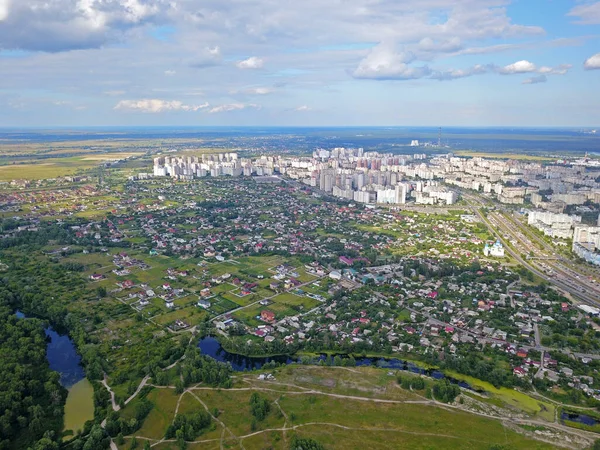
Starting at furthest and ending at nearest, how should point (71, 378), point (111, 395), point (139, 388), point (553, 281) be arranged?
1. point (553, 281)
2. point (71, 378)
3. point (139, 388)
4. point (111, 395)

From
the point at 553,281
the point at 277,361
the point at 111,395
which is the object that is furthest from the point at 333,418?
the point at 553,281

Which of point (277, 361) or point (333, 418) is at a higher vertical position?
point (277, 361)

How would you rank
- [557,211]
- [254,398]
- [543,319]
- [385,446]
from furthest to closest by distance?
[557,211]
[543,319]
[254,398]
[385,446]

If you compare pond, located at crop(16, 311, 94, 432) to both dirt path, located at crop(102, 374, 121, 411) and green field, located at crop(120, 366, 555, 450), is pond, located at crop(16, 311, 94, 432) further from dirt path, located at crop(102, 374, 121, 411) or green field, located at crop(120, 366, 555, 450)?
green field, located at crop(120, 366, 555, 450)

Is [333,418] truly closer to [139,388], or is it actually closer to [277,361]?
[277,361]

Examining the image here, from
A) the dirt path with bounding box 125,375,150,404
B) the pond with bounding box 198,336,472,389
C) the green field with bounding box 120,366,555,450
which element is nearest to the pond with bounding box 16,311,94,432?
the dirt path with bounding box 125,375,150,404

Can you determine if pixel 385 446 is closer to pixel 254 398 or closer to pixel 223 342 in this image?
pixel 254 398

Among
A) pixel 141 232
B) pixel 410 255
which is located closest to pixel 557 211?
pixel 410 255
